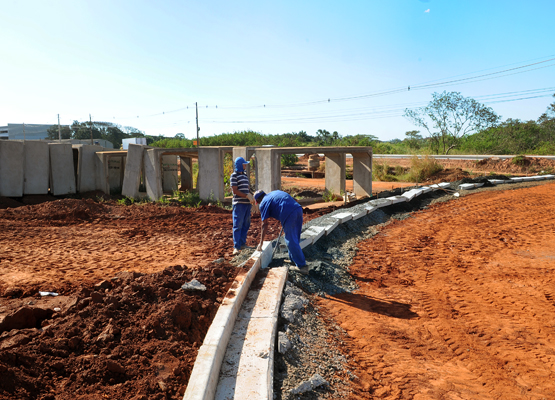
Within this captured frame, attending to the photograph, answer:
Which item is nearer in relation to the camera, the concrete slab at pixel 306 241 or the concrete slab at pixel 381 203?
the concrete slab at pixel 306 241

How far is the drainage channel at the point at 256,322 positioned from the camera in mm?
2771

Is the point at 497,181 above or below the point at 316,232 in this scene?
above

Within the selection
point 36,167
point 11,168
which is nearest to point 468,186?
point 36,167

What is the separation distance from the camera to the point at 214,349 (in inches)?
118

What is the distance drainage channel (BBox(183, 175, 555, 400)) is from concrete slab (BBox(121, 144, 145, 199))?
29.2 feet

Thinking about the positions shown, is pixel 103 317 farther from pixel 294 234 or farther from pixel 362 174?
pixel 362 174

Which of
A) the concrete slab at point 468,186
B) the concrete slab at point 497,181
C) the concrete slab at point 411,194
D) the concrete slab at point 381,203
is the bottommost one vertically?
the concrete slab at point 381,203

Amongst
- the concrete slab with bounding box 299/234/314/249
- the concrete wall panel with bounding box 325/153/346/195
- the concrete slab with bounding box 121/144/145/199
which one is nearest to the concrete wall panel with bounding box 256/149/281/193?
the concrete wall panel with bounding box 325/153/346/195

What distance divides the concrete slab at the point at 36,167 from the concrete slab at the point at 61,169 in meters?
0.24

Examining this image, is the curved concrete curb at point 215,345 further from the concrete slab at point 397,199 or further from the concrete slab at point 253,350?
the concrete slab at point 397,199

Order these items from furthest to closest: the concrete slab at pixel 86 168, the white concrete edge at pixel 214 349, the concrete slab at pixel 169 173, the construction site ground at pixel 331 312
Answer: the concrete slab at pixel 169 173 < the concrete slab at pixel 86 168 < the construction site ground at pixel 331 312 < the white concrete edge at pixel 214 349

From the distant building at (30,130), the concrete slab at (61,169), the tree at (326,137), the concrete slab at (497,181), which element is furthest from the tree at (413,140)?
the distant building at (30,130)

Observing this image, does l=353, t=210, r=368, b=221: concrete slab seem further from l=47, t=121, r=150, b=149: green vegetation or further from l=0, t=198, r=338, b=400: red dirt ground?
l=47, t=121, r=150, b=149: green vegetation

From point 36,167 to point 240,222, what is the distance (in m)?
11.1
